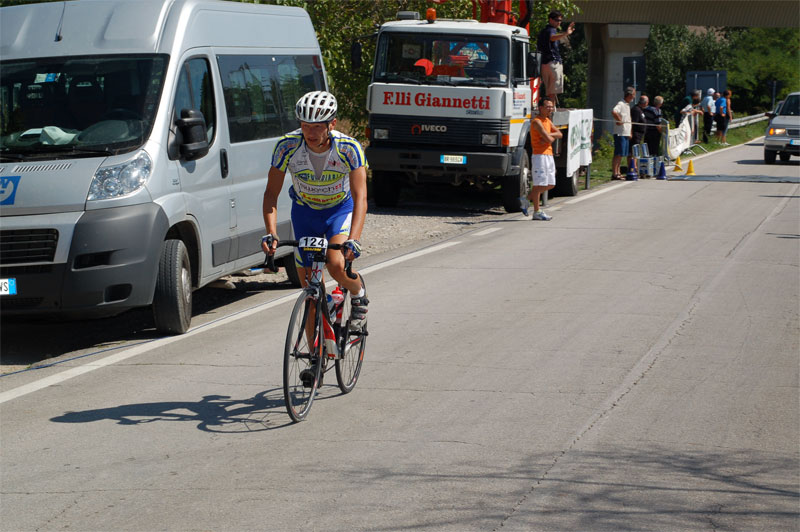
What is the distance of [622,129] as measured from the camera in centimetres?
2408

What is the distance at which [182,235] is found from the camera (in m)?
9.22

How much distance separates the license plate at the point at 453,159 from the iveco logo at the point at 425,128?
0.42 meters

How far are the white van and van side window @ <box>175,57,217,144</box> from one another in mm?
16

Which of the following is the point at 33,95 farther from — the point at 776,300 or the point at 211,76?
the point at 776,300

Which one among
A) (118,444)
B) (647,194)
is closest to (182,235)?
(118,444)

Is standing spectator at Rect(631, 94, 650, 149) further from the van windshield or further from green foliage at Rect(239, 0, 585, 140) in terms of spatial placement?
the van windshield

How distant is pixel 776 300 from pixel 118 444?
6.62 m

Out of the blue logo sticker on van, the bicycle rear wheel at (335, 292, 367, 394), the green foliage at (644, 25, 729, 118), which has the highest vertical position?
the green foliage at (644, 25, 729, 118)

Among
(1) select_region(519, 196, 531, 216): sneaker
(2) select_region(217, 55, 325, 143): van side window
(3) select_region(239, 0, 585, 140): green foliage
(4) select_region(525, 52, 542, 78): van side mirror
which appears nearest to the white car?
(3) select_region(239, 0, 585, 140): green foliage

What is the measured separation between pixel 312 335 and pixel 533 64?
12.6 metres

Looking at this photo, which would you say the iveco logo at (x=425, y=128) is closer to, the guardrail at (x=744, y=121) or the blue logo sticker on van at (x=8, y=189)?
the blue logo sticker on van at (x=8, y=189)

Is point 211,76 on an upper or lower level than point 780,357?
upper

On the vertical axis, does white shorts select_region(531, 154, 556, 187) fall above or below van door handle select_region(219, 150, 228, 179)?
below

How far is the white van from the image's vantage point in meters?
8.14
